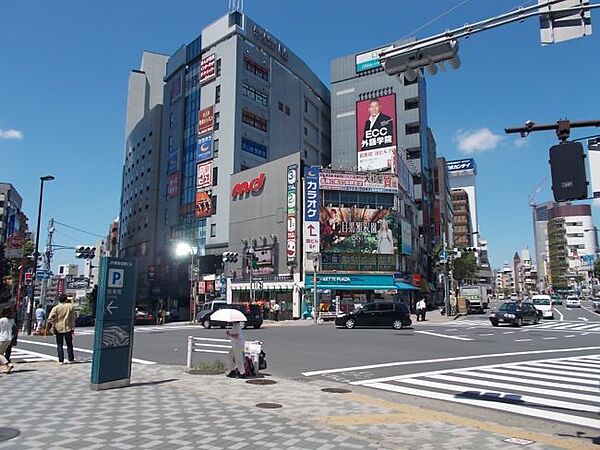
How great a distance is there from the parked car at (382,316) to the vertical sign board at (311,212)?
20204mm

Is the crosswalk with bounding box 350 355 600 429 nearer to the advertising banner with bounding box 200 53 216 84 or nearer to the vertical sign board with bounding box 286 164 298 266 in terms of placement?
the vertical sign board with bounding box 286 164 298 266

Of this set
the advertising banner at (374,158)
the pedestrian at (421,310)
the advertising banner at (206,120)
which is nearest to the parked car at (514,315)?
the pedestrian at (421,310)

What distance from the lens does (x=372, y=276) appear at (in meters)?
50.8

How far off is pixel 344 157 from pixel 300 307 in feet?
137

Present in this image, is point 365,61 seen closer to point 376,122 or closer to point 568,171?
point 376,122

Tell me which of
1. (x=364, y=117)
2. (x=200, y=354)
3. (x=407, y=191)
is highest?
(x=364, y=117)

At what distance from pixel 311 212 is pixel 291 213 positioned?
2672mm

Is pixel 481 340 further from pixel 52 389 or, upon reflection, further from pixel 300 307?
pixel 300 307

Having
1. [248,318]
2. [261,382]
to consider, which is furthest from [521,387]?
[248,318]

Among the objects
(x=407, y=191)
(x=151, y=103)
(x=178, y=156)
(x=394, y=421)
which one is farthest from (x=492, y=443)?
(x=151, y=103)

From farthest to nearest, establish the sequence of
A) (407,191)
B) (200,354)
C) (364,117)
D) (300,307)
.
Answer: (364,117) < (407,191) < (300,307) < (200,354)

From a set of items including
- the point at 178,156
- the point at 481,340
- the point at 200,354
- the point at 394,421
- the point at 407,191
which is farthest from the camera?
the point at 178,156

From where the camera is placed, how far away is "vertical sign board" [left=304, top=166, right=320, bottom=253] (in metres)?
50.5

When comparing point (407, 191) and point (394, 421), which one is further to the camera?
point (407, 191)
